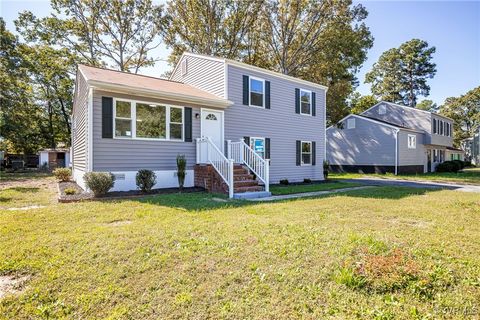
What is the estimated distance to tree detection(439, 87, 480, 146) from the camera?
45250 mm

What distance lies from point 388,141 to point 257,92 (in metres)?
14.0

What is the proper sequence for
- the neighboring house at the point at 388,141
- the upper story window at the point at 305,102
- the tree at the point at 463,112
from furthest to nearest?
1. the tree at the point at 463,112
2. the neighboring house at the point at 388,141
3. the upper story window at the point at 305,102

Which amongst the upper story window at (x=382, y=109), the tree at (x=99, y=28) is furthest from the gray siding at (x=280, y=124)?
the tree at (x=99, y=28)

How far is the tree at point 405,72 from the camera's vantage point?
38.3 metres

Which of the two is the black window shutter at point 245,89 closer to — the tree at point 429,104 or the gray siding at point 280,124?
the gray siding at point 280,124

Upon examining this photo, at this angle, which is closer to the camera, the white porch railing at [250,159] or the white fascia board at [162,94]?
the white fascia board at [162,94]

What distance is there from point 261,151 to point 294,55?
13.4 m

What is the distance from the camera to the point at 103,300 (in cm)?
278

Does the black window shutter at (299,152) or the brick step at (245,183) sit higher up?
the black window shutter at (299,152)

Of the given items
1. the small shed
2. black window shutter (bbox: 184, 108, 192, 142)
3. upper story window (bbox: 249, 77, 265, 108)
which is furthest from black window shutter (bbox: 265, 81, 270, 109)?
the small shed

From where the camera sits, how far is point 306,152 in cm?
1566

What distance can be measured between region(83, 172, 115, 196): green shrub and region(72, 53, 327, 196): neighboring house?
94 cm

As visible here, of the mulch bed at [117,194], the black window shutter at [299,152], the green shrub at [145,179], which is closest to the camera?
the mulch bed at [117,194]

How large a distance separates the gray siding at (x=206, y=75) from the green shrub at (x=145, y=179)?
511 cm
